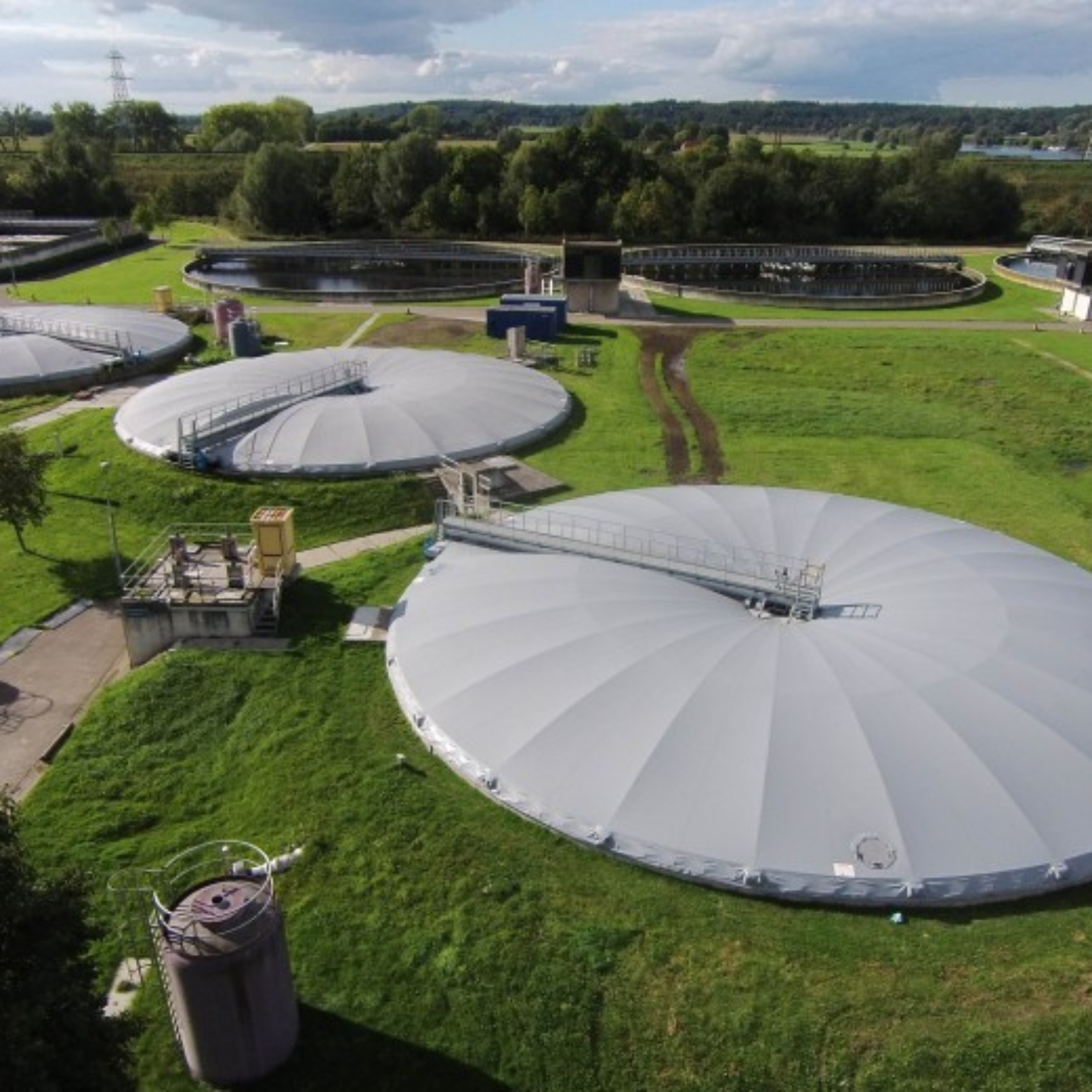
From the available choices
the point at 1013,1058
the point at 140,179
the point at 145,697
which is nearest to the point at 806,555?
the point at 1013,1058

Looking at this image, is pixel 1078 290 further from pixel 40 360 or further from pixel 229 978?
pixel 229 978

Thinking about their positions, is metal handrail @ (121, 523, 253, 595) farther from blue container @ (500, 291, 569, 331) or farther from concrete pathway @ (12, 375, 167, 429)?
blue container @ (500, 291, 569, 331)

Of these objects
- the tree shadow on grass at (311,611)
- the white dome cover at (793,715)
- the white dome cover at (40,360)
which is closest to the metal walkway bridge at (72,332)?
the white dome cover at (40,360)

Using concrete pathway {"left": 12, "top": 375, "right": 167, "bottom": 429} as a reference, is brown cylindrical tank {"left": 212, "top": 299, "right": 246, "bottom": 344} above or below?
above

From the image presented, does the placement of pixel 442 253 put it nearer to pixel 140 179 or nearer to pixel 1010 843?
pixel 140 179

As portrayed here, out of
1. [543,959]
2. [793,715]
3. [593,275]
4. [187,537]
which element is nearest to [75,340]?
[187,537]

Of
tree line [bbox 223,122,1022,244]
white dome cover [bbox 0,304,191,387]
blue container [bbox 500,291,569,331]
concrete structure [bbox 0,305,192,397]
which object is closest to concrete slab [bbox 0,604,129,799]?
concrete structure [bbox 0,305,192,397]
